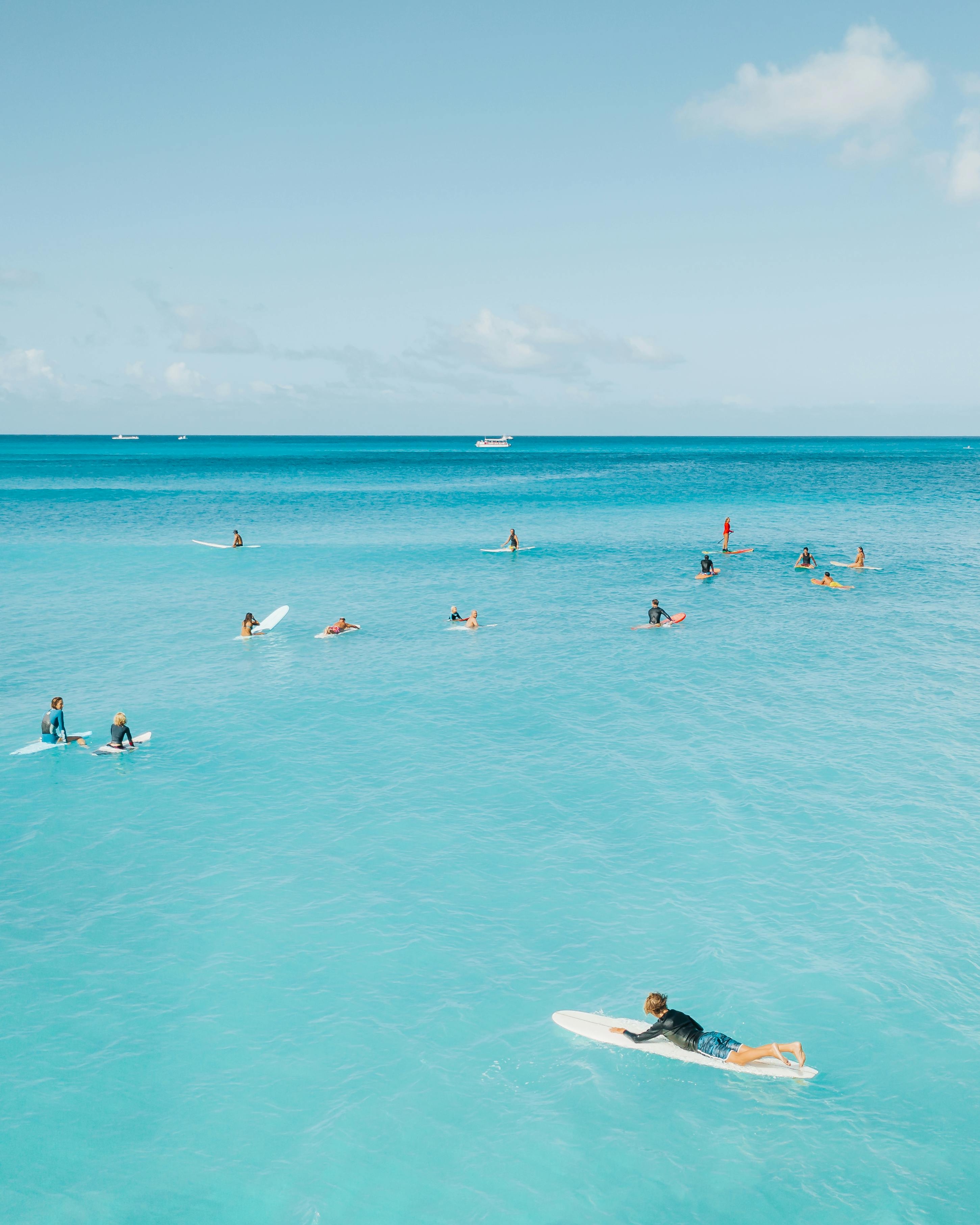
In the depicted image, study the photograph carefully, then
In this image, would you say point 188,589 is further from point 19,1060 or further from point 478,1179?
point 478,1179

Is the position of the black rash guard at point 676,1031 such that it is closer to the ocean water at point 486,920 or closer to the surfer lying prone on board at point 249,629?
the ocean water at point 486,920

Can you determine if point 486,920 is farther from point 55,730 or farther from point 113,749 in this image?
point 55,730

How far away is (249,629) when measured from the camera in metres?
38.5

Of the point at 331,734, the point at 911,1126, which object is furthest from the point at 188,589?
the point at 911,1126

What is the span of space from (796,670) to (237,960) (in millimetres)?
24592

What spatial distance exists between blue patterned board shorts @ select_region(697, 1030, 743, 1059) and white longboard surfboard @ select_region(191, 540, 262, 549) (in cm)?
5981

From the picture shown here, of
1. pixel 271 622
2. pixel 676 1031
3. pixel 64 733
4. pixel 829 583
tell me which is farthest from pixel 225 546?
pixel 676 1031

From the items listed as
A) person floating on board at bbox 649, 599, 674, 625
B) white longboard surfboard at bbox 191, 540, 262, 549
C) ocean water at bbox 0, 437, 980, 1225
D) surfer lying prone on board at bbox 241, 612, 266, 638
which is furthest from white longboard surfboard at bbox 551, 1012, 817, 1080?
white longboard surfboard at bbox 191, 540, 262, 549

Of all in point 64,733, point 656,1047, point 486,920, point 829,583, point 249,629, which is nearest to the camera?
point 656,1047

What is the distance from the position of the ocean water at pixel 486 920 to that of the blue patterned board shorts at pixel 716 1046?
1.19ft

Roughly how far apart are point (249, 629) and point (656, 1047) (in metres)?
29.5

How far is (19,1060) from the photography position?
530 inches

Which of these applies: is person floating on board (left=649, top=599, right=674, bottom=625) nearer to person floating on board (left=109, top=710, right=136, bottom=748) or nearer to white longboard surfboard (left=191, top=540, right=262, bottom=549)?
person floating on board (left=109, top=710, right=136, bottom=748)

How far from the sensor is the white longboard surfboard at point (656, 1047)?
1290 centimetres
